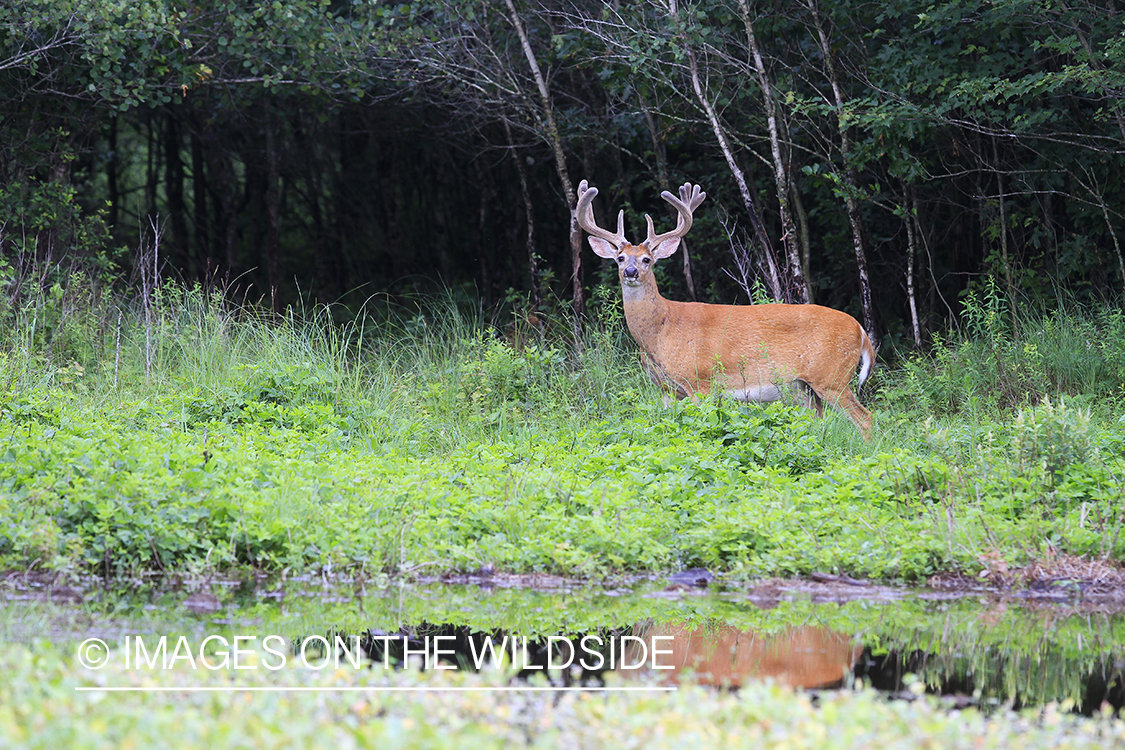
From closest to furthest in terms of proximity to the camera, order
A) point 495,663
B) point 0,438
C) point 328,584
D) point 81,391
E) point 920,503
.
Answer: point 495,663 → point 328,584 → point 920,503 → point 0,438 → point 81,391

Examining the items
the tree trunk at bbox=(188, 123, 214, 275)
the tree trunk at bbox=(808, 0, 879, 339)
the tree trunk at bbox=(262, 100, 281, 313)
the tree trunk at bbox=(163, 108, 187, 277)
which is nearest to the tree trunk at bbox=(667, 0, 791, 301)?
the tree trunk at bbox=(808, 0, 879, 339)

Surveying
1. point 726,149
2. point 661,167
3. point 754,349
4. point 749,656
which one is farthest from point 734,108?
point 749,656

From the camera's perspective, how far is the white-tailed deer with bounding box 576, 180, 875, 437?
29.2 feet

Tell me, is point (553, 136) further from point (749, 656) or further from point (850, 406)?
point (749, 656)

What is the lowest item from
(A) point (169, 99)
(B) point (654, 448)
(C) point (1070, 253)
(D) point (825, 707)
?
(D) point (825, 707)

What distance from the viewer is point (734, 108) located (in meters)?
12.8

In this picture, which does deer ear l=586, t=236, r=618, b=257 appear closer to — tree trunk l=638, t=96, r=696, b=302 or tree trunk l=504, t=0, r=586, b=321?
tree trunk l=504, t=0, r=586, b=321

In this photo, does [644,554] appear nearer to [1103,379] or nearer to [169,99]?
[1103,379]

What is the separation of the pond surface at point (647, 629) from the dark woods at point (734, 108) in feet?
18.6

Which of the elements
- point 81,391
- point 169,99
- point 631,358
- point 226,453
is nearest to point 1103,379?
point 631,358

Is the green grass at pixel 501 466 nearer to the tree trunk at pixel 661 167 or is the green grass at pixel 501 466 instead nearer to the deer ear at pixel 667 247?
the deer ear at pixel 667 247

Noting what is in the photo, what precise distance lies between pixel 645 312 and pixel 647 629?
187 inches

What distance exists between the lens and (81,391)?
865 centimetres

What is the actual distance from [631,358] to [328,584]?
504cm
